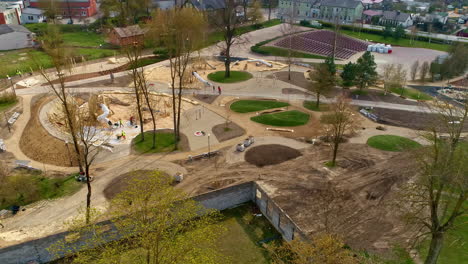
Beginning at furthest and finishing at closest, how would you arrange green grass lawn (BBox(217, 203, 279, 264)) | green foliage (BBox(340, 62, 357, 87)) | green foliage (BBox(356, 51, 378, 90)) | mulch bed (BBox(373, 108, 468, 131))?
green foliage (BBox(340, 62, 357, 87))
green foliage (BBox(356, 51, 378, 90))
mulch bed (BBox(373, 108, 468, 131))
green grass lawn (BBox(217, 203, 279, 264))

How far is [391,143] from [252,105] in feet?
67.7

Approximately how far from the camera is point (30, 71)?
219ft

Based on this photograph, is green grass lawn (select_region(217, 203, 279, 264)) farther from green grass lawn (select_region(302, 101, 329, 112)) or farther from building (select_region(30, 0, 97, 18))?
building (select_region(30, 0, 97, 18))

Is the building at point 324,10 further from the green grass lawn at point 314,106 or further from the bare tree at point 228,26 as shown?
the green grass lawn at point 314,106

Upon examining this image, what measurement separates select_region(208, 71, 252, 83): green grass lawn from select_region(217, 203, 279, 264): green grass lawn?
115ft

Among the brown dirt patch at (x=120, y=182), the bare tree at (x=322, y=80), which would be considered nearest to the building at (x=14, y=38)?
the brown dirt patch at (x=120, y=182)

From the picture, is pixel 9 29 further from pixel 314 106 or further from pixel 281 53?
pixel 314 106

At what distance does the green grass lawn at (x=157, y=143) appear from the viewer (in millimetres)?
41781

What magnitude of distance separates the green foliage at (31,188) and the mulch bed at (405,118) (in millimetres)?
40741

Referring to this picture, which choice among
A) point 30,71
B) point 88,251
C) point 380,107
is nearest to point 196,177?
point 88,251

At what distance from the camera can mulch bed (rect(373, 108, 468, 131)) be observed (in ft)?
158

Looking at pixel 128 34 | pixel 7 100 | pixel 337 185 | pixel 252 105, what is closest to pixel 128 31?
pixel 128 34

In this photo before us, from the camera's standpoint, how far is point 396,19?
106125 mm

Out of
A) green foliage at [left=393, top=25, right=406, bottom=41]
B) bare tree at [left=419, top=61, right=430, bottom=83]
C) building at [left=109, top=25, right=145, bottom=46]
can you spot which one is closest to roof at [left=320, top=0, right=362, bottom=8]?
green foliage at [left=393, top=25, right=406, bottom=41]
